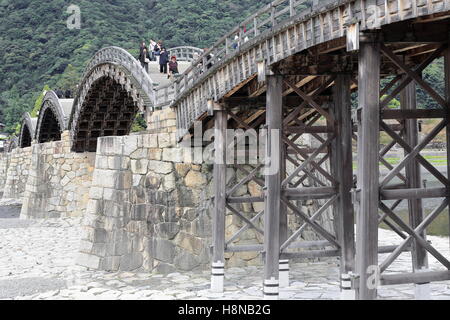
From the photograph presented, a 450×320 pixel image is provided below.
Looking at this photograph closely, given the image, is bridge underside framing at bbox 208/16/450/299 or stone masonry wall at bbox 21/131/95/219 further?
stone masonry wall at bbox 21/131/95/219

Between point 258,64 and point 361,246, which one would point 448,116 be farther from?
point 258,64

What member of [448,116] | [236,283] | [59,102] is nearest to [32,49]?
[59,102]

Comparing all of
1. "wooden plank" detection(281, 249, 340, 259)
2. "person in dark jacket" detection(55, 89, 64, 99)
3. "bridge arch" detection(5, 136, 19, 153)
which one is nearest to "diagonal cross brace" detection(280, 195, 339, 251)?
"wooden plank" detection(281, 249, 340, 259)

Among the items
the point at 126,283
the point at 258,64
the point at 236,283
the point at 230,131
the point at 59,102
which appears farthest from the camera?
the point at 59,102

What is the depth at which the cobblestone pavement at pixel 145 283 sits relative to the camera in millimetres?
10984

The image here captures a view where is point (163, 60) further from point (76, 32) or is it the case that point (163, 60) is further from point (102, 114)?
point (76, 32)

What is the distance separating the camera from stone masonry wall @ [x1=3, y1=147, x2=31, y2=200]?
42.8 metres

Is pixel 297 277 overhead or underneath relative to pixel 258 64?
underneath

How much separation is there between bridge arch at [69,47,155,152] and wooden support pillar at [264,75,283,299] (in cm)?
884

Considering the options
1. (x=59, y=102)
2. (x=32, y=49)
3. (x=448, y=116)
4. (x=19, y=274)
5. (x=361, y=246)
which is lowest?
(x=19, y=274)

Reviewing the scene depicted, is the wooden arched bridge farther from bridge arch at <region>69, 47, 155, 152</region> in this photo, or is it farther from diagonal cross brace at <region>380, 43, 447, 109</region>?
bridge arch at <region>69, 47, 155, 152</region>

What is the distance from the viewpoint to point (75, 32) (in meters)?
66.4

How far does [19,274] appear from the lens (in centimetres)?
1488

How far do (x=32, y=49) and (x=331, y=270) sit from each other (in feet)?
207
